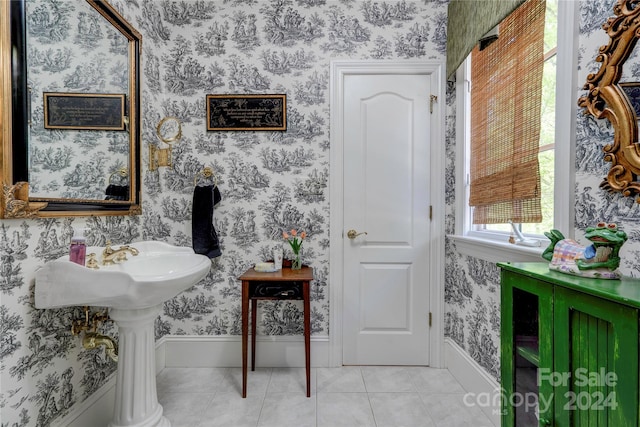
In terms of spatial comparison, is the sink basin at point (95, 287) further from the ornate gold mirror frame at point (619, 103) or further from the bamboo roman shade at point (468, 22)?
the bamboo roman shade at point (468, 22)

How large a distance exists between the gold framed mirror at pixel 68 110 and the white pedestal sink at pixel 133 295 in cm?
30

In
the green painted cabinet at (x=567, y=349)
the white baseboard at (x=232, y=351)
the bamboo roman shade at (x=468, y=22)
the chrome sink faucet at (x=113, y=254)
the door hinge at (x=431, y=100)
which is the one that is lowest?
the white baseboard at (x=232, y=351)

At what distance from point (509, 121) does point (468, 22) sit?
0.77m

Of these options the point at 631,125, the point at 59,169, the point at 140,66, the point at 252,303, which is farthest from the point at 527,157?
the point at 140,66

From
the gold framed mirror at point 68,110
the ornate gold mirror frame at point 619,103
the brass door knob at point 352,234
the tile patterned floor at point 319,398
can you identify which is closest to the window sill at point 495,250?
the ornate gold mirror frame at point 619,103

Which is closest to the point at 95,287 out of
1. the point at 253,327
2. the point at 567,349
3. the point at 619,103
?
the point at 253,327

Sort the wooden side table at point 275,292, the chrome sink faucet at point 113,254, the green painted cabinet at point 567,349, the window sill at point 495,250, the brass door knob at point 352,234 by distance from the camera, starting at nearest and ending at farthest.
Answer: the green painted cabinet at point 567,349 → the window sill at point 495,250 → the chrome sink faucet at point 113,254 → the wooden side table at point 275,292 → the brass door knob at point 352,234

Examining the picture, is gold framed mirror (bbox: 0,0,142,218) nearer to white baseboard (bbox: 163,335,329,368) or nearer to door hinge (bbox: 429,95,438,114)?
white baseboard (bbox: 163,335,329,368)

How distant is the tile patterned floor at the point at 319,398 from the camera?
1.73 meters

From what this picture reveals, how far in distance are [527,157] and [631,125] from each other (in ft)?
1.63

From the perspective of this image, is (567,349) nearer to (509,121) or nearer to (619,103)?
(619,103)

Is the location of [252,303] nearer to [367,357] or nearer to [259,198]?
[259,198]

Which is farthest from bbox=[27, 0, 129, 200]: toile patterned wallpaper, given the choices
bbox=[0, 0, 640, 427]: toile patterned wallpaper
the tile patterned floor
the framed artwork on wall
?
the tile patterned floor

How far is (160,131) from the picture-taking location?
2273mm
